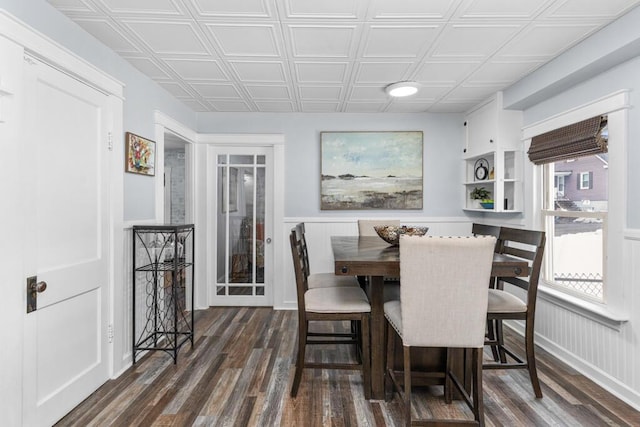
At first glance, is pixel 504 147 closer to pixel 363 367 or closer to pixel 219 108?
pixel 363 367

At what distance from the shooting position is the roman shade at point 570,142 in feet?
8.20

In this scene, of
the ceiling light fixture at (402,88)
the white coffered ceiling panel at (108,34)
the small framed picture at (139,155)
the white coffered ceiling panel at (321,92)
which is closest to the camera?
the white coffered ceiling panel at (108,34)

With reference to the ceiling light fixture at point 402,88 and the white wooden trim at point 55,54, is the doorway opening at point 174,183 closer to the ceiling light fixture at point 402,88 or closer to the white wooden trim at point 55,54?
the white wooden trim at point 55,54

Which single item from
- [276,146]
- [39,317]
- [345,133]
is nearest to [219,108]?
[276,146]

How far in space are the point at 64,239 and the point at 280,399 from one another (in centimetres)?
167

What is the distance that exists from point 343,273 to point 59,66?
80.4 inches

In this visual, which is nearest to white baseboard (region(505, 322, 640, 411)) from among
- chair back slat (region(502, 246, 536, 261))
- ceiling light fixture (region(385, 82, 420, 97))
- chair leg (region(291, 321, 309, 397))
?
chair back slat (region(502, 246, 536, 261))

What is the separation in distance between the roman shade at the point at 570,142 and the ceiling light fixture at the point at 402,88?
1216 millimetres

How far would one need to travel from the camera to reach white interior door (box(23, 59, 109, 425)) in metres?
1.86

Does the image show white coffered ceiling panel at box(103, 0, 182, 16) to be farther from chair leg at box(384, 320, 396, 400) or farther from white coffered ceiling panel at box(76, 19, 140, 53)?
chair leg at box(384, 320, 396, 400)

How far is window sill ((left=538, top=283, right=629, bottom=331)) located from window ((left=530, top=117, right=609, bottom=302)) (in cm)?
10

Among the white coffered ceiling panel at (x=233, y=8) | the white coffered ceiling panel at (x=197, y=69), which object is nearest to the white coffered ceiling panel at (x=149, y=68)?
the white coffered ceiling panel at (x=197, y=69)

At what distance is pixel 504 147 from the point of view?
354cm

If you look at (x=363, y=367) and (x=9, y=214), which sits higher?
(x=9, y=214)
